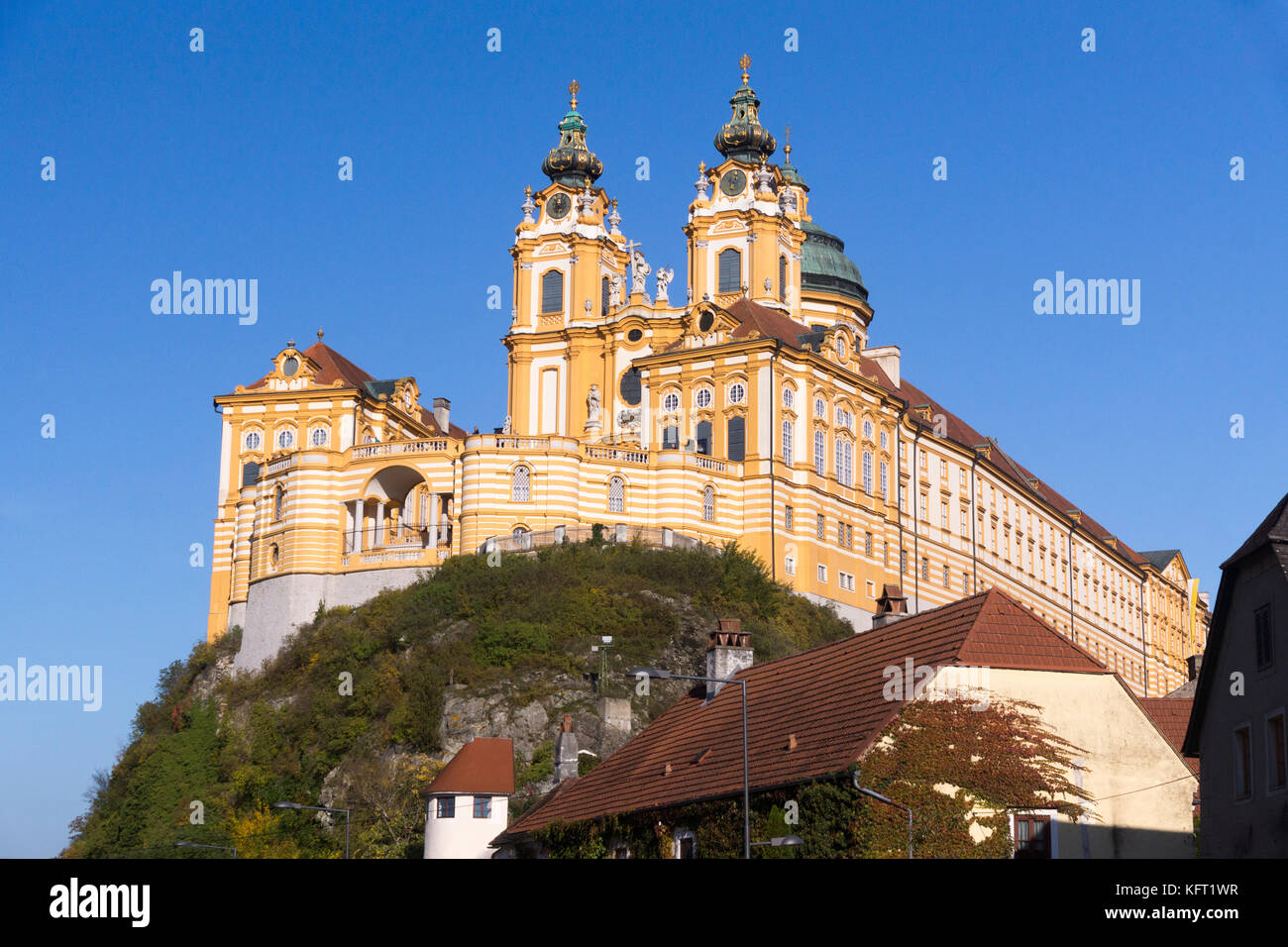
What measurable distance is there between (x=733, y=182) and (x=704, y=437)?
19.9 m

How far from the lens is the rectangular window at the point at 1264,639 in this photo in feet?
129

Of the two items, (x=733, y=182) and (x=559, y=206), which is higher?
(x=733, y=182)

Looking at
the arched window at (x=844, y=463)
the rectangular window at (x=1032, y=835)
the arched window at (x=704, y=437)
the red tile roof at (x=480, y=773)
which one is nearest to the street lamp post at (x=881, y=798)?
the rectangular window at (x=1032, y=835)

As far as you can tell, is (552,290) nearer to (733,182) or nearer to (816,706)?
(733,182)

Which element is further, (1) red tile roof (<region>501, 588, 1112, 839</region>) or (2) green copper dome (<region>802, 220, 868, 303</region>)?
(2) green copper dome (<region>802, 220, 868, 303</region>)

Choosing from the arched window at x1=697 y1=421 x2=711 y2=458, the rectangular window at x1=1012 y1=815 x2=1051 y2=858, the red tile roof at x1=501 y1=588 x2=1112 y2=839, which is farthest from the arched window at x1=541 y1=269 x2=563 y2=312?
the rectangular window at x1=1012 y1=815 x2=1051 y2=858

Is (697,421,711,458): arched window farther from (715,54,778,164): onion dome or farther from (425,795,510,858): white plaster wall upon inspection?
(425,795,510,858): white plaster wall

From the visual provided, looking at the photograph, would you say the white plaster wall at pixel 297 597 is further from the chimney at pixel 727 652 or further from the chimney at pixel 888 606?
the chimney at pixel 888 606

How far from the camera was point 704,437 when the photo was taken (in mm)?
101312

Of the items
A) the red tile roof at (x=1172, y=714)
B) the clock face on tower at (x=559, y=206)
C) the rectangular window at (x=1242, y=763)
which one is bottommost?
the rectangular window at (x=1242, y=763)

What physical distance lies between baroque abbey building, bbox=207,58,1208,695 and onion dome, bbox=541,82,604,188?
0.14 m

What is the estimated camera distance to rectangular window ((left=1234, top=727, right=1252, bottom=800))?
3988 cm

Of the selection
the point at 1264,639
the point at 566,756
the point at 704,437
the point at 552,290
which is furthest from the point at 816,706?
the point at 552,290

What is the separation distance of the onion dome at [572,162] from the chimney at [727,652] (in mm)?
63192
